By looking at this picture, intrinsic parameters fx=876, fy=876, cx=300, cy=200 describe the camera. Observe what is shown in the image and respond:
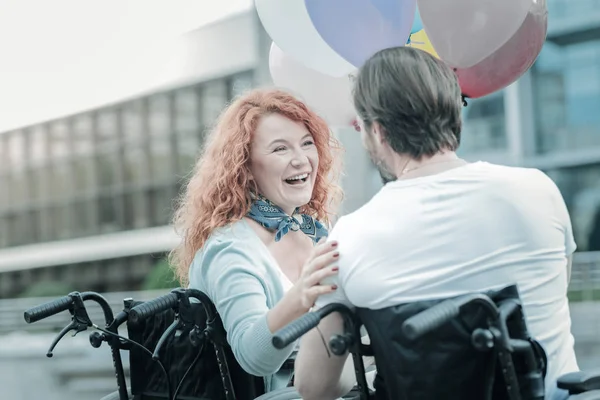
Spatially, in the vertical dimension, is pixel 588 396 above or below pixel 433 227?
below

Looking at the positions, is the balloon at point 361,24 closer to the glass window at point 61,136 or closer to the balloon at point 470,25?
the balloon at point 470,25

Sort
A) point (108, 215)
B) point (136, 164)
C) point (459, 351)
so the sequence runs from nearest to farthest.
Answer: point (459, 351) < point (136, 164) < point (108, 215)

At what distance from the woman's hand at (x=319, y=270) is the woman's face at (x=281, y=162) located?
72 centimetres

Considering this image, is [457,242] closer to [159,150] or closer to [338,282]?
[338,282]

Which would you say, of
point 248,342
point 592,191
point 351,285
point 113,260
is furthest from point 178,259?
point 113,260

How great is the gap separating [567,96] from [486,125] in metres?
1.44

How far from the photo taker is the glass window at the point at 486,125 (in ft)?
47.3

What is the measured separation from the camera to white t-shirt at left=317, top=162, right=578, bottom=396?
57.2 inches

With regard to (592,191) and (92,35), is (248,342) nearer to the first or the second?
(592,191)

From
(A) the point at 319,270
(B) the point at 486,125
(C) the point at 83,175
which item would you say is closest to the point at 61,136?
(C) the point at 83,175

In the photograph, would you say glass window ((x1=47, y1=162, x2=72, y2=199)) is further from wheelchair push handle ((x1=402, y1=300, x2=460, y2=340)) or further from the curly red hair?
wheelchair push handle ((x1=402, y1=300, x2=460, y2=340))

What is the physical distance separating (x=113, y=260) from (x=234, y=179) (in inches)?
871

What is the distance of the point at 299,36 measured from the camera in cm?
234

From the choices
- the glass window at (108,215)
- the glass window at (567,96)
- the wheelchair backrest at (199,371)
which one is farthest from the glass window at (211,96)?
the wheelchair backrest at (199,371)
